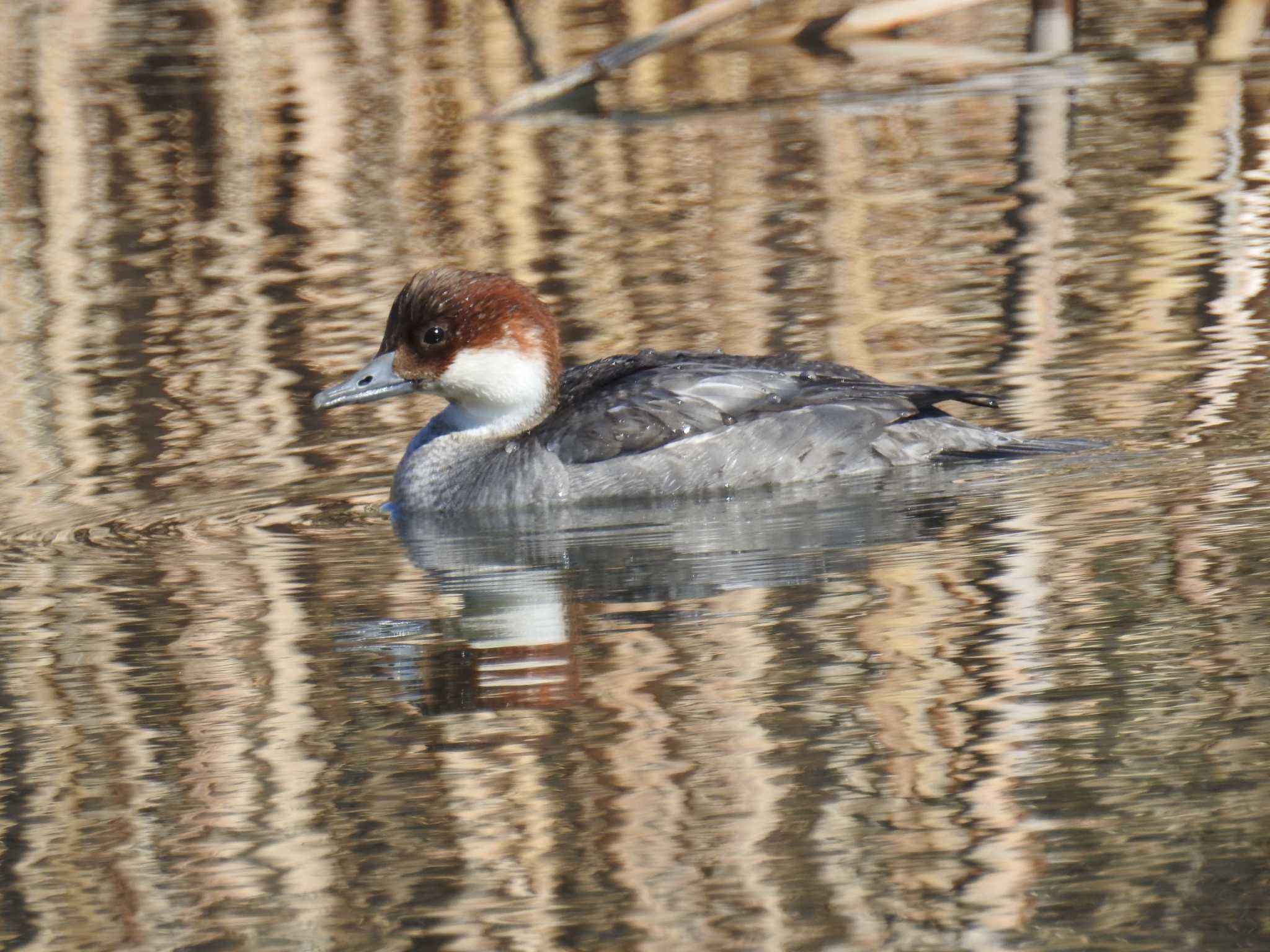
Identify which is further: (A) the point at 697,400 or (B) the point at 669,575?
(A) the point at 697,400

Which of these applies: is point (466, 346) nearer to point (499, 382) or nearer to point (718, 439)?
point (499, 382)

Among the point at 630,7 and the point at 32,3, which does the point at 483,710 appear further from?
the point at 32,3

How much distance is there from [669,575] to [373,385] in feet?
6.02

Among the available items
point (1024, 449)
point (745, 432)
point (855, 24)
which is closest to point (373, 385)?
point (745, 432)

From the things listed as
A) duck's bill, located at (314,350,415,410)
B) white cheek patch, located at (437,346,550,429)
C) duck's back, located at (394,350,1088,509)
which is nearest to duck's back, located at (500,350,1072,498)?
duck's back, located at (394,350,1088,509)

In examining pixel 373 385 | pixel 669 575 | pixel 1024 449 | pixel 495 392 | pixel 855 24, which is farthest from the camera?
pixel 855 24

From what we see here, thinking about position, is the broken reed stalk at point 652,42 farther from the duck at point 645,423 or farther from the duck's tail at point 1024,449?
the duck's tail at point 1024,449

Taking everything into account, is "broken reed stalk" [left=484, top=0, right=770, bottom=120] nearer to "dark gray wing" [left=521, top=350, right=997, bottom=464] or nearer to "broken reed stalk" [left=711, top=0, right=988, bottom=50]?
"broken reed stalk" [left=711, top=0, right=988, bottom=50]

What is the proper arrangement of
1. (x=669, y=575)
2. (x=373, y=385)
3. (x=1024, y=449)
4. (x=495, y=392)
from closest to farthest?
1. (x=669, y=575)
2. (x=1024, y=449)
3. (x=373, y=385)
4. (x=495, y=392)

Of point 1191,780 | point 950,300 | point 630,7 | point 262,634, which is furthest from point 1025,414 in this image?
point 630,7

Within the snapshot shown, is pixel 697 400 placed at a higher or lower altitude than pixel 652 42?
lower

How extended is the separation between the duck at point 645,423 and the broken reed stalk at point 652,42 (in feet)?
13.4

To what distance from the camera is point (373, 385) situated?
8367mm

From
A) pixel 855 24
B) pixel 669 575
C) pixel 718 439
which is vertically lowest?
pixel 669 575
